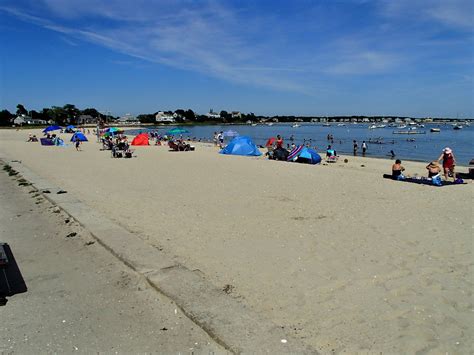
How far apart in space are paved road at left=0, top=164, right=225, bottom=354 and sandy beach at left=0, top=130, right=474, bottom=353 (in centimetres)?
97

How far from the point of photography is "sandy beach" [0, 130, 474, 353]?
159 inches

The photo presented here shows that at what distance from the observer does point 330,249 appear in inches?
255

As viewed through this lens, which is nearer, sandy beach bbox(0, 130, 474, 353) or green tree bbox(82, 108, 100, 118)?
sandy beach bbox(0, 130, 474, 353)

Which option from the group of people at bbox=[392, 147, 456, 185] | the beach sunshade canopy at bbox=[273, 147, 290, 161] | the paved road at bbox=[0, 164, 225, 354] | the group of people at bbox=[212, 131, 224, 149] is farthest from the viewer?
the group of people at bbox=[212, 131, 224, 149]

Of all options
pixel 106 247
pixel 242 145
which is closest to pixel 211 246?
pixel 106 247

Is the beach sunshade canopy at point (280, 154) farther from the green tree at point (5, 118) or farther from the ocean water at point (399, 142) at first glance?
the green tree at point (5, 118)

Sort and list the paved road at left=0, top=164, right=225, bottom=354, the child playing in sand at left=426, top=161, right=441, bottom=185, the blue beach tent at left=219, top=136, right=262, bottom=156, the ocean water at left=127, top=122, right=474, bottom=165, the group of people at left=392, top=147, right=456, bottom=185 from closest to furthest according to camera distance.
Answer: the paved road at left=0, top=164, right=225, bottom=354 < the child playing in sand at left=426, top=161, right=441, bottom=185 < the group of people at left=392, top=147, right=456, bottom=185 < the blue beach tent at left=219, top=136, right=262, bottom=156 < the ocean water at left=127, top=122, right=474, bottom=165

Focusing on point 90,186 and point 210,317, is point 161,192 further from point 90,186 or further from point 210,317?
point 210,317

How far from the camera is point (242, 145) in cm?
2792

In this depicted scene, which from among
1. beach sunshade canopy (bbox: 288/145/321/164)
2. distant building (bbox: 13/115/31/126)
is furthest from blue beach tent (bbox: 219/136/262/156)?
distant building (bbox: 13/115/31/126)

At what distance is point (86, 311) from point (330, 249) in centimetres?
388

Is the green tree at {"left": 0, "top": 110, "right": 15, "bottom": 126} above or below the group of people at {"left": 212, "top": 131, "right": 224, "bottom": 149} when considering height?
above

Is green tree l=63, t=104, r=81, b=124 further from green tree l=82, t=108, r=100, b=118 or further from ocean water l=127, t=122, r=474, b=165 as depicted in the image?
ocean water l=127, t=122, r=474, b=165

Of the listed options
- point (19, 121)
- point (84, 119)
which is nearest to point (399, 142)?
point (19, 121)
